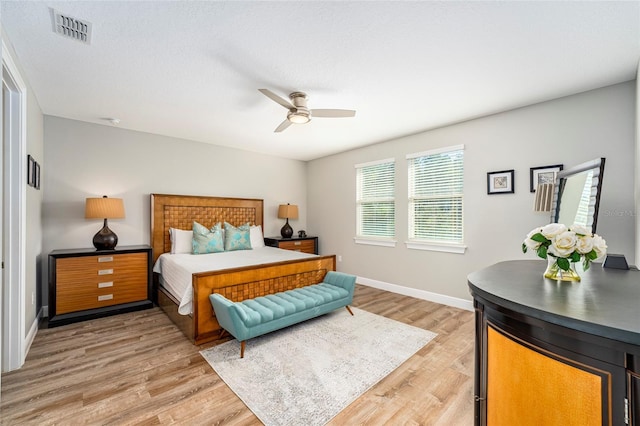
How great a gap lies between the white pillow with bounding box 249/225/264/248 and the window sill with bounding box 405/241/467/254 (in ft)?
8.49

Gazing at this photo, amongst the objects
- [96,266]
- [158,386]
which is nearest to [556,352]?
[158,386]

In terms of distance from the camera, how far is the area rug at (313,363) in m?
1.88

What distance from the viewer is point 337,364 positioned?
238cm

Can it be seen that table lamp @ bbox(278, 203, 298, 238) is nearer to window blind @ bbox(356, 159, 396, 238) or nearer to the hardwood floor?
window blind @ bbox(356, 159, 396, 238)

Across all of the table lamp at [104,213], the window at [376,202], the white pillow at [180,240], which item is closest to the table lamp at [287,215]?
the window at [376,202]

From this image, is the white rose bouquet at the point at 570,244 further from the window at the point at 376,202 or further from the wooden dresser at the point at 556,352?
the window at the point at 376,202

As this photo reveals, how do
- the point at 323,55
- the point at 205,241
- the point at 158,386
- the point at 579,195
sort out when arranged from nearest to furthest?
the point at 158,386 < the point at 323,55 < the point at 579,195 < the point at 205,241

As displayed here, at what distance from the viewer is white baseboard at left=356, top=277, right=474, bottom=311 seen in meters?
3.74

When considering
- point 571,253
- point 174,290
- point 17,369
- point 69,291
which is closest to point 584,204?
point 571,253

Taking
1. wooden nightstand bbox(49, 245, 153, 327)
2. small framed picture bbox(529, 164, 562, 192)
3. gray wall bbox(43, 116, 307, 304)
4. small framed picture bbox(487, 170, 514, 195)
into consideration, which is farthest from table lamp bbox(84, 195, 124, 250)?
small framed picture bbox(529, 164, 562, 192)

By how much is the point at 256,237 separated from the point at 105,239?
2191 millimetres

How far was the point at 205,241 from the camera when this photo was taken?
13.6 ft

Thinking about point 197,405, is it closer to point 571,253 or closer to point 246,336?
point 246,336

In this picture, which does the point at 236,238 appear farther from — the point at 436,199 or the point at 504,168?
the point at 504,168
